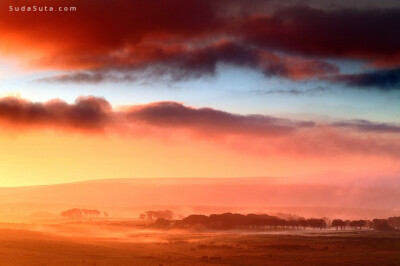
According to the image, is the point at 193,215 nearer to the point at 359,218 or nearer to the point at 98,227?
the point at 98,227

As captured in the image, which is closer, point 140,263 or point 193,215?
point 140,263

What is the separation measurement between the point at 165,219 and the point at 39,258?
3438 inches

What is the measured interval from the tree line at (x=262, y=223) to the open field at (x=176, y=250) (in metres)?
24.8

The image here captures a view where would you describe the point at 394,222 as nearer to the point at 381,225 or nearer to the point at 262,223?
the point at 381,225

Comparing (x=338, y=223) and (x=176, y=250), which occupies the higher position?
(x=338, y=223)

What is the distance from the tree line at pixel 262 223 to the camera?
490 ft

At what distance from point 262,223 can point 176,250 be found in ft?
240

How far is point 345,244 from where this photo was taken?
A: 108m

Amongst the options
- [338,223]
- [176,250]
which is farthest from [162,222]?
[176,250]

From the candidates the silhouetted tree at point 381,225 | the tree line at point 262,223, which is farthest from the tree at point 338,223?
the silhouetted tree at point 381,225

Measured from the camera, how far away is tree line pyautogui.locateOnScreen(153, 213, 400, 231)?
14950 centimetres

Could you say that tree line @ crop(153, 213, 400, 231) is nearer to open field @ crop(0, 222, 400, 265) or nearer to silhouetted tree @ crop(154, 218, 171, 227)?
silhouetted tree @ crop(154, 218, 171, 227)

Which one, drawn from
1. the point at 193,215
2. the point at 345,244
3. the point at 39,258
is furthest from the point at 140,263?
the point at 193,215

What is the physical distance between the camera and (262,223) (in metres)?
161
